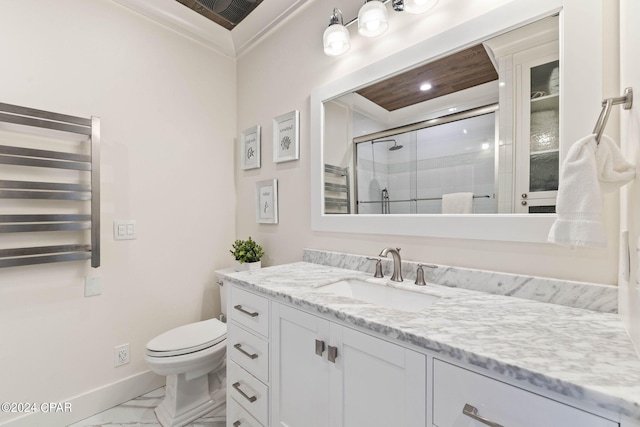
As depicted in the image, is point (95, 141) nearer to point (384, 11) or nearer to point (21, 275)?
point (21, 275)

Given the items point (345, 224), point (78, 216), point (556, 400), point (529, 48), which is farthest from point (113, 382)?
point (529, 48)

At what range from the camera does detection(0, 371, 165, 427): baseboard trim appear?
1.48 metres

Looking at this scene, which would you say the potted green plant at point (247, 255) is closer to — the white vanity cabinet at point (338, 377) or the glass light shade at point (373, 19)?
the white vanity cabinet at point (338, 377)

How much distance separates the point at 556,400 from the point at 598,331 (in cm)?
33

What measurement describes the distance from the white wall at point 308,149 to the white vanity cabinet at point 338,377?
1.95ft

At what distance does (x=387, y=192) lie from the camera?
1.41 metres

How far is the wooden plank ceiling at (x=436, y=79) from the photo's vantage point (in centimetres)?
112

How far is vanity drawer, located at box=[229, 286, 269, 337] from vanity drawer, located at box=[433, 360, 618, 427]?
701 mm

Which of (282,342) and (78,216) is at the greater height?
(78,216)

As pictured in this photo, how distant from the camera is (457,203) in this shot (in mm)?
1170

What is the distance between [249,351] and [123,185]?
1.37m

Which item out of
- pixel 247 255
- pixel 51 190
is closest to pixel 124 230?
pixel 51 190

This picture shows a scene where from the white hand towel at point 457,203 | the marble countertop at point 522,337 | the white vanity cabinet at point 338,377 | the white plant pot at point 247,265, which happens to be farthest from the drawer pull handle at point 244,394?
the white hand towel at point 457,203

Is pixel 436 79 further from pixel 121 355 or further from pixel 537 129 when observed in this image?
pixel 121 355
